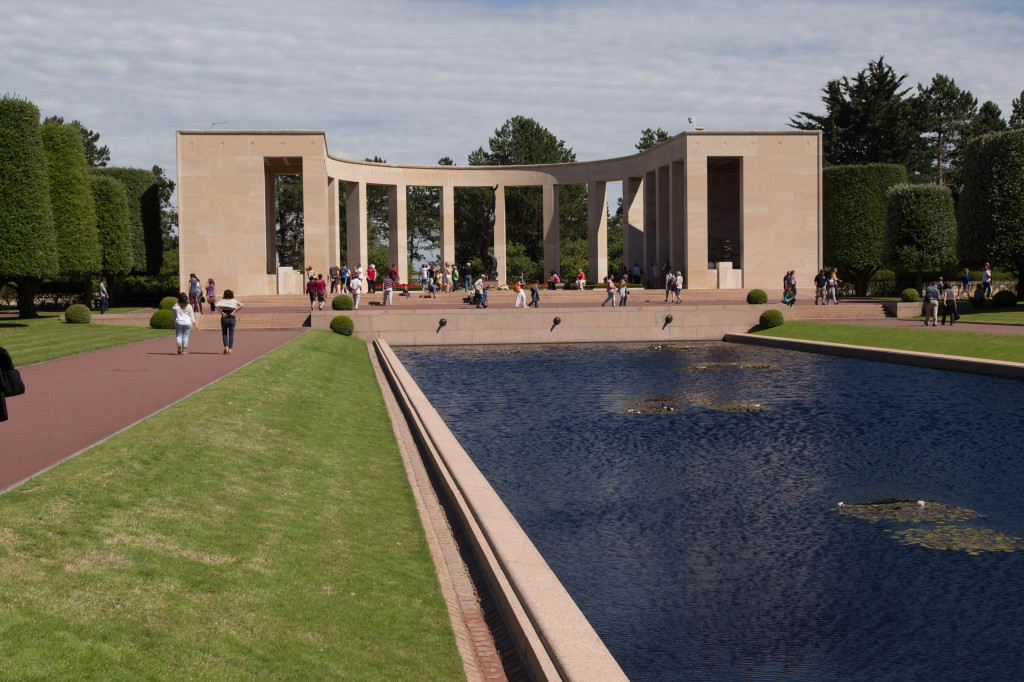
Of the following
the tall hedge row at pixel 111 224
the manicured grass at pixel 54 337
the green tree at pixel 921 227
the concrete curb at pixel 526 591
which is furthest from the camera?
the green tree at pixel 921 227

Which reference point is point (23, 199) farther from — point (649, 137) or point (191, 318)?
point (649, 137)

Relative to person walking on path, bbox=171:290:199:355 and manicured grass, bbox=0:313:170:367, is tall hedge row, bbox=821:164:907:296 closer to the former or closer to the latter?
manicured grass, bbox=0:313:170:367

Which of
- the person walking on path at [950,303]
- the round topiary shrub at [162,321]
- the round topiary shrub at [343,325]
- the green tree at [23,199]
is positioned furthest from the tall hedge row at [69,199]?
the person walking on path at [950,303]

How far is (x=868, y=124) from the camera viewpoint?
68000mm

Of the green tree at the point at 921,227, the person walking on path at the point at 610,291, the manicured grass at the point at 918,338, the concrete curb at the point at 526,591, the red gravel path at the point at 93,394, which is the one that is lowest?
the concrete curb at the point at 526,591

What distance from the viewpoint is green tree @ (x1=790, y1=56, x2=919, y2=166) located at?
67.6m

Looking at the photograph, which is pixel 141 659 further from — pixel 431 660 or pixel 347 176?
pixel 347 176

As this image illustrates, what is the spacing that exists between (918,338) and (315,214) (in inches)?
1268

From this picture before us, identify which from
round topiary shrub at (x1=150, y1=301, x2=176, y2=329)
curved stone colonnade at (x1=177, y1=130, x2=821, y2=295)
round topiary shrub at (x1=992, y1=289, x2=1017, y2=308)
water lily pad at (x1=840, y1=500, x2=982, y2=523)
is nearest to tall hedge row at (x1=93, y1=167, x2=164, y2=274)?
curved stone colonnade at (x1=177, y1=130, x2=821, y2=295)

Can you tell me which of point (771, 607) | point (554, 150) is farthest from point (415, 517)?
point (554, 150)

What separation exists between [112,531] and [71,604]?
144cm

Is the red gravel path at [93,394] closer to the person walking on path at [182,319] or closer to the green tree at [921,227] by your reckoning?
the person walking on path at [182,319]

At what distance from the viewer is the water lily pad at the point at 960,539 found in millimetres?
9094

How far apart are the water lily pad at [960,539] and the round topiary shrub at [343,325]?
25.3 meters
